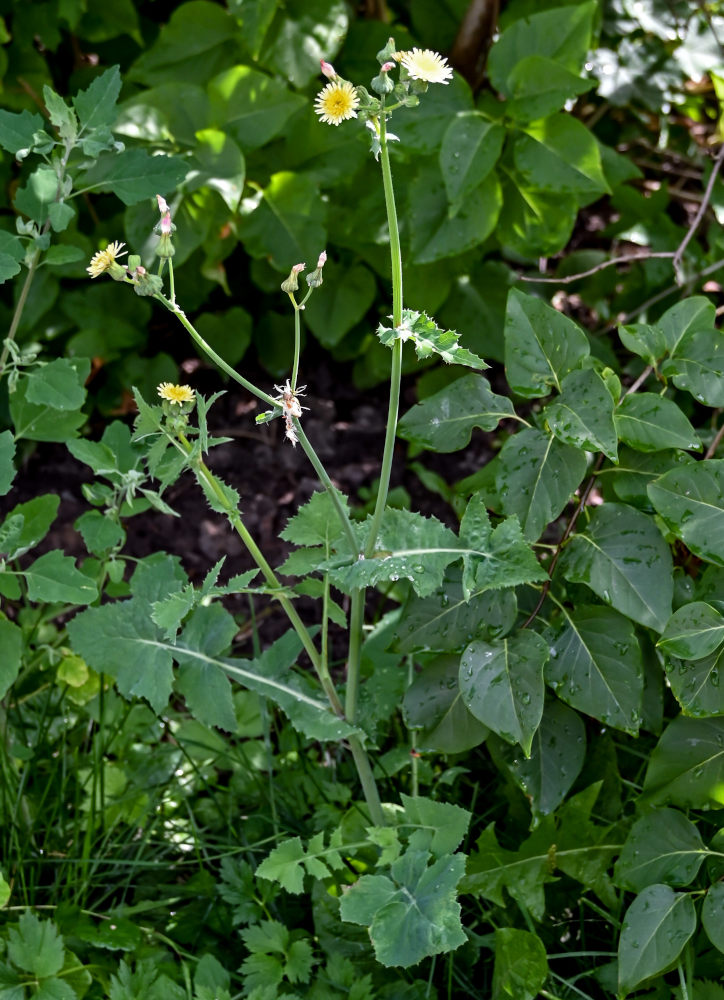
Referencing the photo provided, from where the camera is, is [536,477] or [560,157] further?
[560,157]

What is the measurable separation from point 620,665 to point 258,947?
71 cm

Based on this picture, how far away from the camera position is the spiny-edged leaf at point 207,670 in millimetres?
1491

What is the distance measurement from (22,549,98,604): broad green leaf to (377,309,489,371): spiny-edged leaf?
0.63 meters

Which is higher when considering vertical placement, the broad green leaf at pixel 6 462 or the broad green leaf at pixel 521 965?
the broad green leaf at pixel 6 462

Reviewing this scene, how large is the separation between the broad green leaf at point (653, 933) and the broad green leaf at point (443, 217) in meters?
1.43

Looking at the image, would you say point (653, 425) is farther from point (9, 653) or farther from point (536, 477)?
point (9, 653)

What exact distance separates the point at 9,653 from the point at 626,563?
93 cm

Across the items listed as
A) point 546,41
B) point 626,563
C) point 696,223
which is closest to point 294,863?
point 626,563

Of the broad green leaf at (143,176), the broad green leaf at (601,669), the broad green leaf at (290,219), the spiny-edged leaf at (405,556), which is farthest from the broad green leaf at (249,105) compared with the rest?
the broad green leaf at (601,669)

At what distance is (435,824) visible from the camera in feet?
4.89

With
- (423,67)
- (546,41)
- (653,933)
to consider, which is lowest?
(653,933)

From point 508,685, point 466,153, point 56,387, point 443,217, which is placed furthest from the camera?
point 443,217

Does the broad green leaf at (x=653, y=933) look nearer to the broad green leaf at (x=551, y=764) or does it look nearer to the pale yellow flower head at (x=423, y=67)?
the broad green leaf at (x=551, y=764)

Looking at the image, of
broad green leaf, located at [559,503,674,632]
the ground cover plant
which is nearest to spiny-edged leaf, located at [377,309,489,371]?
the ground cover plant
